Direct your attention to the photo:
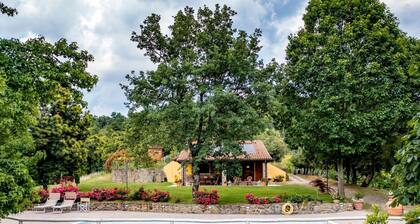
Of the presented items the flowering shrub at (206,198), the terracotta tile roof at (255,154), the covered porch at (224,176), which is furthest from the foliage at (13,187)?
the covered porch at (224,176)

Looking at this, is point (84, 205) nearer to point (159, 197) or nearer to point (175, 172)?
point (159, 197)

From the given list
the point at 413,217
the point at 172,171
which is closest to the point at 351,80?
the point at 413,217

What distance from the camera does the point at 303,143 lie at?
23.7 m

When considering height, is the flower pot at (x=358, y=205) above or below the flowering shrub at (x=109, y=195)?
below

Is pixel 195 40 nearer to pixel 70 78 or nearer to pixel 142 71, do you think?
pixel 142 71

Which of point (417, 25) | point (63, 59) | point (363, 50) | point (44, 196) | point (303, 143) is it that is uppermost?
point (417, 25)

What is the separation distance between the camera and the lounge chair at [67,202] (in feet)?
66.7

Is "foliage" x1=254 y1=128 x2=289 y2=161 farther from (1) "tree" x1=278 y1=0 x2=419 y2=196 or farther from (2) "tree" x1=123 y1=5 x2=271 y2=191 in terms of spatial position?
(2) "tree" x1=123 y1=5 x2=271 y2=191

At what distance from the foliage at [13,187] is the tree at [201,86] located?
32.7 ft

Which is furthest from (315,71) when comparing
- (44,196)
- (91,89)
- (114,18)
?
(44,196)

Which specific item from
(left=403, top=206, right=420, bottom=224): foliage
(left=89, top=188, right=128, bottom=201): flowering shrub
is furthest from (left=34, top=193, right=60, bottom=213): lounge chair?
(left=403, top=206, right=420, bottom=224): foliage

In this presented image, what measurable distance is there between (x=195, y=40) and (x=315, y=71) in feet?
23.5

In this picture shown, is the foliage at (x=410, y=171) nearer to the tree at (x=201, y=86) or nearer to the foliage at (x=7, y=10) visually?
the foliage at (x=7, y=10)

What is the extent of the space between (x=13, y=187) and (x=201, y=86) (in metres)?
12.3
